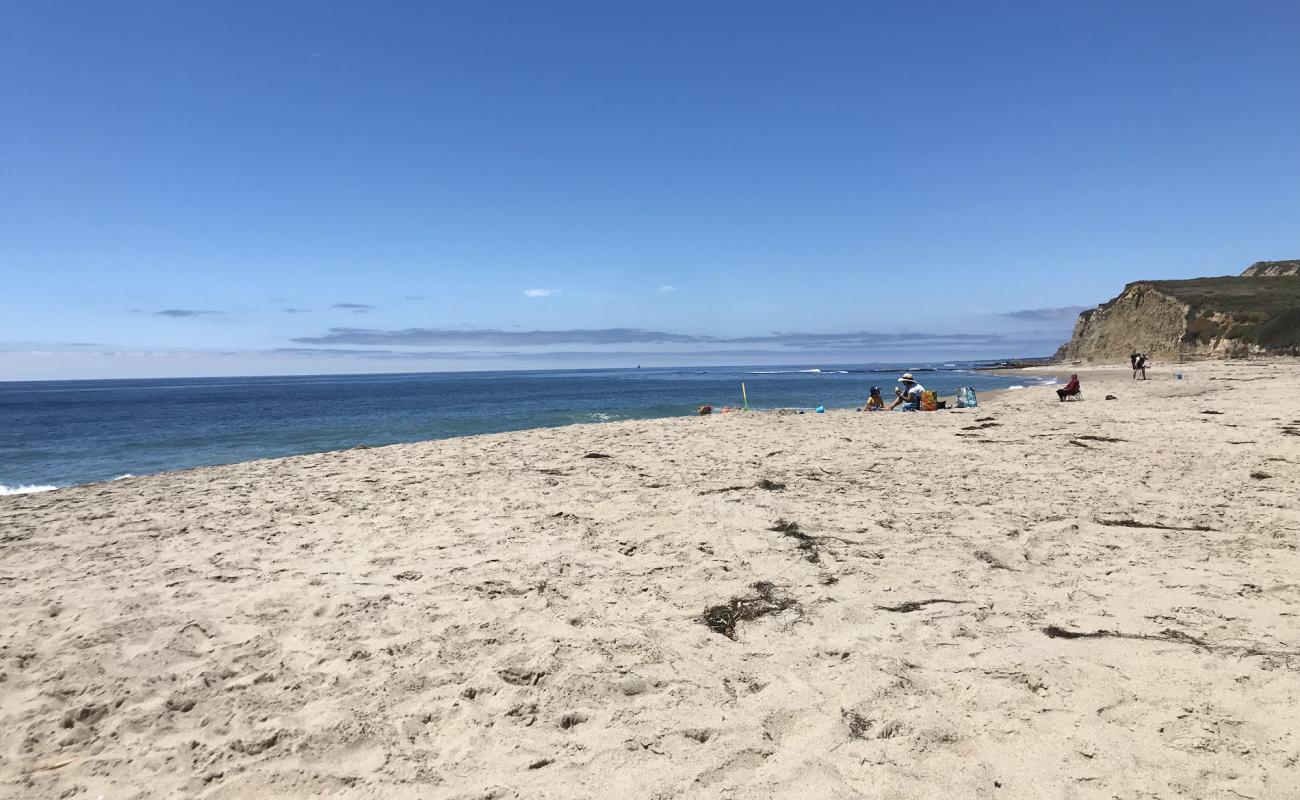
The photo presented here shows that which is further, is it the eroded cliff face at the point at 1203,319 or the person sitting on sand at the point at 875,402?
the eroded cliff face at the point at 1203,319

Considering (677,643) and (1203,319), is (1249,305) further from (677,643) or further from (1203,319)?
(677,643)

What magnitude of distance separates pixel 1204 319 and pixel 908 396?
189 feet

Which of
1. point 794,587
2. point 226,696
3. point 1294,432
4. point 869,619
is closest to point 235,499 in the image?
point 226,696

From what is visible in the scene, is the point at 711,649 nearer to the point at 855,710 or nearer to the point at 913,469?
the point at 855,710

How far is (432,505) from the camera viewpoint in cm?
775

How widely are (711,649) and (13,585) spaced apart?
6354mm

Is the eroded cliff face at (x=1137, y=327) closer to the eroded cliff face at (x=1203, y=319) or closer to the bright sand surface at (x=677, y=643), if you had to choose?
the eroded cliff face at (x=1203, y=319)

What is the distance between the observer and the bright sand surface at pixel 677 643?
2945mm

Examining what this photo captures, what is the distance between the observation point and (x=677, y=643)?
159 inches

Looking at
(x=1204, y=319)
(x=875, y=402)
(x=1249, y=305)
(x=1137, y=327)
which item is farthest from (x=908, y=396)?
(x=1137, y=327)

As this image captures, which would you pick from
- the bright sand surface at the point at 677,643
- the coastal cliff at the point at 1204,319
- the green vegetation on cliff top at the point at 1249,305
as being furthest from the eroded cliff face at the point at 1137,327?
the bright sand surface at the point at 677,643

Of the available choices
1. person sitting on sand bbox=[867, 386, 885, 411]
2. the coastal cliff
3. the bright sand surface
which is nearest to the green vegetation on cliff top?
the coastal cliff

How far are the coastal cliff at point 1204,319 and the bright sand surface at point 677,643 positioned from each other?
57.3m

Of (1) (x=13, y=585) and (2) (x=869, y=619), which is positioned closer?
(2) (x=869, y=619)
